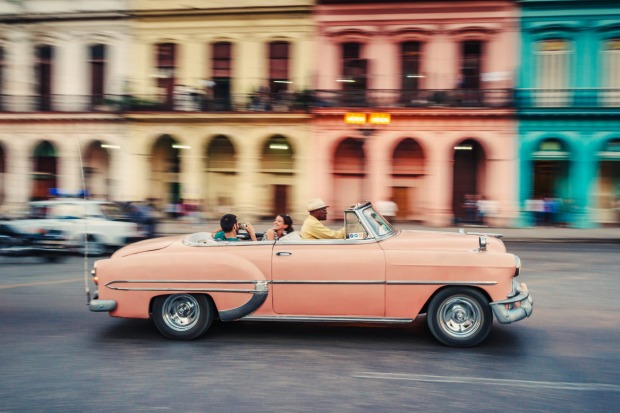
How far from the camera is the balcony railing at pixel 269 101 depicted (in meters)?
23.2

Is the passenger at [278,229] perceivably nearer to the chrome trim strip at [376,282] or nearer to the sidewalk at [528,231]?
the chrome trim strip at [376,282]

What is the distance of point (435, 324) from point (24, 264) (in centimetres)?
1013

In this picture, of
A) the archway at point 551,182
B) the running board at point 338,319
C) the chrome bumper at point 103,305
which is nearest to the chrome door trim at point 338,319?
the running board at point 338,319

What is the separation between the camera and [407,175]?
24594 millimetres

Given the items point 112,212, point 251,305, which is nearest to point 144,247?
point 251,305

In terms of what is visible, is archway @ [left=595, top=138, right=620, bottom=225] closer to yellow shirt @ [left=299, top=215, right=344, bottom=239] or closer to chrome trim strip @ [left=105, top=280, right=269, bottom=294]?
yellow shirt @ [left=299, top=215, right=344, bottom=239]

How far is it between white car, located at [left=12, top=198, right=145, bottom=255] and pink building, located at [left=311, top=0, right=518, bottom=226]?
1137 cm

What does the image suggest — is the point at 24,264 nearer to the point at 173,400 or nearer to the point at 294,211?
the point at 173,400

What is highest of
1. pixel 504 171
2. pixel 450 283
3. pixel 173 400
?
pixel 504 171

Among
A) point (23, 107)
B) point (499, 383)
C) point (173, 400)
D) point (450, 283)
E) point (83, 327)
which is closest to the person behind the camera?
point (173, 400)

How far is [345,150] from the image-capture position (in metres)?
25.0

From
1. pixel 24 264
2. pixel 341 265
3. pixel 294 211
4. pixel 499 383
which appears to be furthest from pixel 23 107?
pixel 499 383

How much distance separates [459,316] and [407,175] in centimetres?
1907

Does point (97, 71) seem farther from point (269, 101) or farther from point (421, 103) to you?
point (421, 103)
